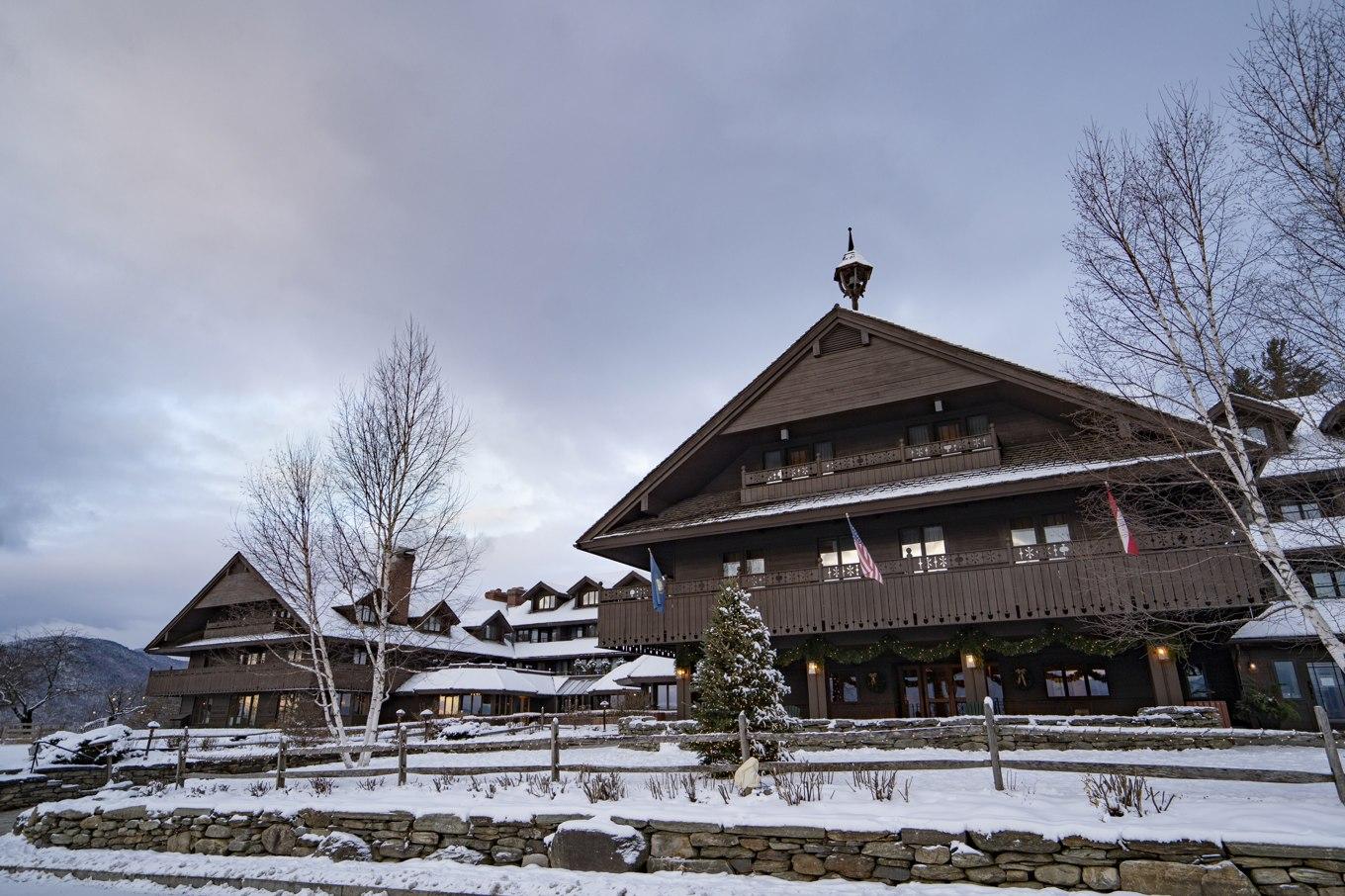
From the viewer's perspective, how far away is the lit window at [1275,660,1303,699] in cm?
2386

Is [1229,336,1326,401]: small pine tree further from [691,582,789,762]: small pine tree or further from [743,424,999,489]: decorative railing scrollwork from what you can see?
[743,424,999,489]: decorative railing scrollwork

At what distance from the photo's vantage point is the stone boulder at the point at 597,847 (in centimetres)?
922

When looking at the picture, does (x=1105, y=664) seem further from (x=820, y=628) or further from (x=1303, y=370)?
(x=1303, y=370)

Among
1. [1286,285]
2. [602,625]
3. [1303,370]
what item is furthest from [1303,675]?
[602,625]

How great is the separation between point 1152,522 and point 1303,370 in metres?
10.5

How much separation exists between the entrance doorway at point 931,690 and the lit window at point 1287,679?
34.8 feet

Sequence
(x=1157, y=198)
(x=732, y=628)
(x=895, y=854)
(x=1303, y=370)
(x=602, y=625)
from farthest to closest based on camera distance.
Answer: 1. (x=602, y=625)
2. (x=732, y=628)
3. (x=1157, y=198)
4. (x=1303, y=370)
5. (x=895, y=854)

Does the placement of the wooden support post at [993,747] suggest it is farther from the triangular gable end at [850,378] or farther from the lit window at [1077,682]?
the triangular gable end at [850,378]

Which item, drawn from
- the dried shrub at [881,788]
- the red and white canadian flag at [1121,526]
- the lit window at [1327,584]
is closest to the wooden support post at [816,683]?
the red and white canadian flag at [1121,526]

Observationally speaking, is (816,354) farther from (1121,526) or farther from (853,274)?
(1121,526)

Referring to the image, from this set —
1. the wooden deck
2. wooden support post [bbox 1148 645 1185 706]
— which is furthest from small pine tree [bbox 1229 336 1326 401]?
wooden support post [bbox 1148 645 1185 706]

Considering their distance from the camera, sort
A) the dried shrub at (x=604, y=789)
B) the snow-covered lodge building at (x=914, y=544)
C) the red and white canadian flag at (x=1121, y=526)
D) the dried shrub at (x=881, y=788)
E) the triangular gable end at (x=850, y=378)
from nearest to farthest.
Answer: the dried shrub at (x=881, y=788) < the dried shrub at (x=604, y=789) < the red and white canadian flag at (x=1121, y=526) < the snow-covered lodge building at (x=914, y=544) < the triangular gable end at (x=850, y=378)

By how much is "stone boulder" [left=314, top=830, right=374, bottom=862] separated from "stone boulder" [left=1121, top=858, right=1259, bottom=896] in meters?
9.81

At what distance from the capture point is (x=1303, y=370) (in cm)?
1123
